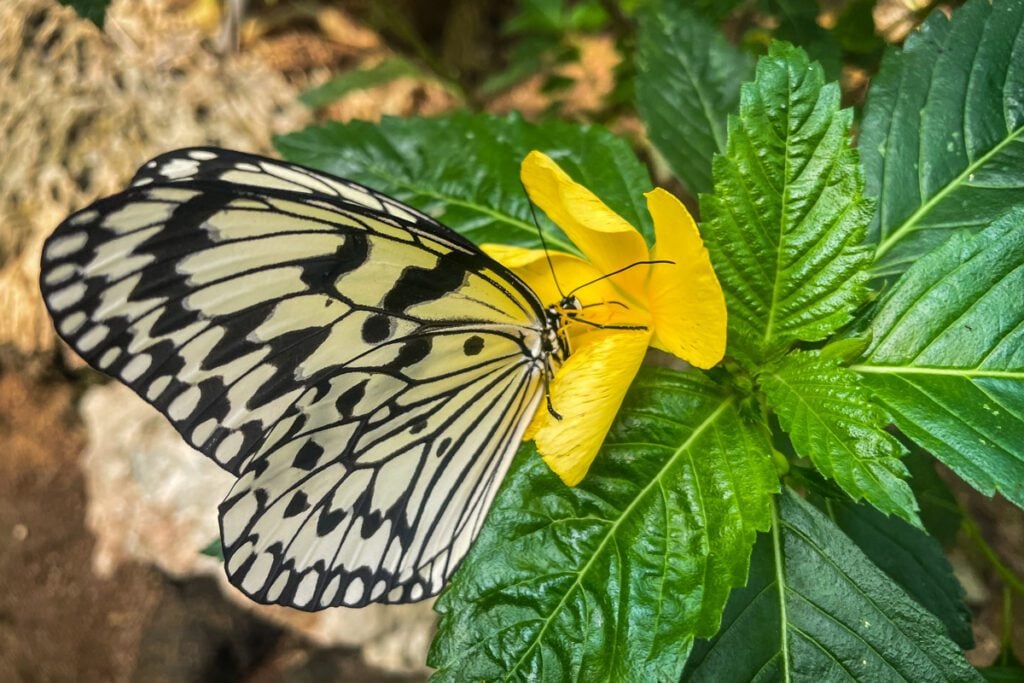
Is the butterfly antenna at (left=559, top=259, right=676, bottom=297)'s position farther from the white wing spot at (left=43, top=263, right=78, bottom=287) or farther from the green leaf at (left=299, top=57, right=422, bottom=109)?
the green leaf at (left=299, top=57, right=422, bottom=109)

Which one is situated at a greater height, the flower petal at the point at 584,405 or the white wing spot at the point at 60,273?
the flower petal at the point at 584,405

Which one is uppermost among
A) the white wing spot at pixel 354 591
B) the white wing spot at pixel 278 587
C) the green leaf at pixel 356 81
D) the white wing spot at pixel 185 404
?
the white wing spot at pixel 185 404

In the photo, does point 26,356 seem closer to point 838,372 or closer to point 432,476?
point 432,476

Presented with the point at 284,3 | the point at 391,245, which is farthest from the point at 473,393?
the point at 284,3

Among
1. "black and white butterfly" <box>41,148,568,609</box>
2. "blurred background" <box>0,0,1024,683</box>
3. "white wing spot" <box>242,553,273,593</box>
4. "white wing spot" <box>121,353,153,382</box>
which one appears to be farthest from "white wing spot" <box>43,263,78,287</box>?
"blurred background" <box>0,0,1024,683</box>

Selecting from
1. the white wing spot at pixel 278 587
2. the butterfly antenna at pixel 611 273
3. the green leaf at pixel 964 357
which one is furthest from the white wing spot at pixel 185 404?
the green leaf at pixel 964 357

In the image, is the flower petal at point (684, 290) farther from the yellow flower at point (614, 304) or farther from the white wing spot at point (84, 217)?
the white wing spot at point (84, 217)
